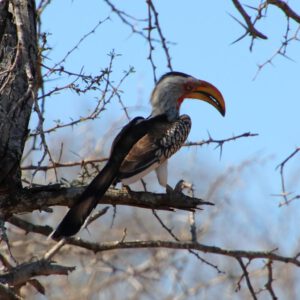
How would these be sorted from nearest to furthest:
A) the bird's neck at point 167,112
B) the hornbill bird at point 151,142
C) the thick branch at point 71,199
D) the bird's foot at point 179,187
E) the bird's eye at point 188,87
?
the thick branch at point 71,199 → the hornbill bird at point 151,142 → the bird's foot at point 179,187 → the bird's neck at point 167,112 → the bird's eye at point 188,87

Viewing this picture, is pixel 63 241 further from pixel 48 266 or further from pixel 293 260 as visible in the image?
pixel 293 260

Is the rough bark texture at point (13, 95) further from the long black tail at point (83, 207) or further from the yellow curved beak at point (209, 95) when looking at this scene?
the yellow curved beak at point (209, 95)

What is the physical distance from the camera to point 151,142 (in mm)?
5051

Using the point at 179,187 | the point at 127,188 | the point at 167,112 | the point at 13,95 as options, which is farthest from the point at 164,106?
the point at 13,95

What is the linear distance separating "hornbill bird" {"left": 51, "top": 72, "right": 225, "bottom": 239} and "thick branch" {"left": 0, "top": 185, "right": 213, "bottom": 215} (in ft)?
0.20

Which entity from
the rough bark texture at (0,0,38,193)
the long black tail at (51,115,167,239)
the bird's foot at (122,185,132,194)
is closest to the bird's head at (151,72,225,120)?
the long black tail at (51,115,167,239)

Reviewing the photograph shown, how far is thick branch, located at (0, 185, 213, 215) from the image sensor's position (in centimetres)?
419

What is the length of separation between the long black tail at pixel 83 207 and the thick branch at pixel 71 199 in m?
0.04

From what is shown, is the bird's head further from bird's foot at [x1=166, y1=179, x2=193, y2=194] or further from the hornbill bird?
bird's foot at [x1=166, y1=179, x2=193, y2=194]

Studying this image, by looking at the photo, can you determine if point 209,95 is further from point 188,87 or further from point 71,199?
point 71,199

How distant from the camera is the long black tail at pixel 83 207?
13.9 feet

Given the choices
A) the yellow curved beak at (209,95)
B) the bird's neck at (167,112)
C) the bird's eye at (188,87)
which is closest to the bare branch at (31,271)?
the bird's neck at (167,112)

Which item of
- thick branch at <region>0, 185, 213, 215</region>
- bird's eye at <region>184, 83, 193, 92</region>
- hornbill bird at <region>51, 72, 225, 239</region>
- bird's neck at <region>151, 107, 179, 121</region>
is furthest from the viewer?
bird's eye at <region>184, 83, 193, 92</region>

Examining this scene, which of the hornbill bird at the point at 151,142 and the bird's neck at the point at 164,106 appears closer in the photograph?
the hornbill bird at the point at 151,142
